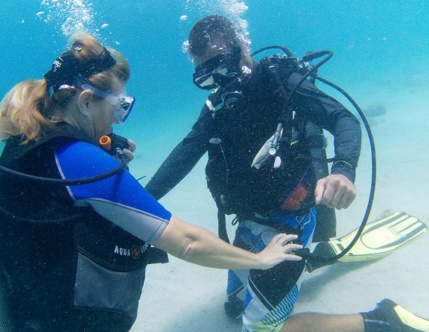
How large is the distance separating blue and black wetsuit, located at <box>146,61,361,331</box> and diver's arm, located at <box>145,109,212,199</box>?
0.4 inches

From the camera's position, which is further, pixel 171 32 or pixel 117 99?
pixel 171 32

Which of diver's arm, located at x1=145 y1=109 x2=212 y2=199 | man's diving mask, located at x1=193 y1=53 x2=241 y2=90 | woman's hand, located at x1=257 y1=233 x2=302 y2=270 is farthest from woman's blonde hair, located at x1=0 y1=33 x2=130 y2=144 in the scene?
woman's hand, located at x1=257 y1=233 x2=302 y2=270

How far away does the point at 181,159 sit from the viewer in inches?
142

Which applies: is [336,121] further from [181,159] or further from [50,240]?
[50,240]

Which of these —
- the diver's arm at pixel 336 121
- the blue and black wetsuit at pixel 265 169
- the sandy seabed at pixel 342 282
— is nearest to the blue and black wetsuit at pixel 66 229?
the blue and black wetsuit at pixel 265 169

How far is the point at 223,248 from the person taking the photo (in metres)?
2.15

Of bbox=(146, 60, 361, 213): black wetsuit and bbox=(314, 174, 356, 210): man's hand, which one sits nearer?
bbox=(314, 174, 356, 210): man's hand

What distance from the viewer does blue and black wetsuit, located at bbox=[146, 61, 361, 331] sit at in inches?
117

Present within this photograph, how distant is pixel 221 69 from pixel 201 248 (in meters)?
1.85

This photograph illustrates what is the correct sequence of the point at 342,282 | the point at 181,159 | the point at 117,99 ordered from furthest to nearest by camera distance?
the point at 342,282
the point at 181,159
the point at 117,99

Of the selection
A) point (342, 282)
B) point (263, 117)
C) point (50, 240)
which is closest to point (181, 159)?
point (263, 117)

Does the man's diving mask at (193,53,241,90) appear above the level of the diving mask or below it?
above

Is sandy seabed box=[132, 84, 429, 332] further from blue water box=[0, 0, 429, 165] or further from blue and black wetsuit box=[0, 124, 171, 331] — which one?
blue water box=[0, 0, 429, 165]

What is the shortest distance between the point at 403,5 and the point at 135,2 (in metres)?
125
